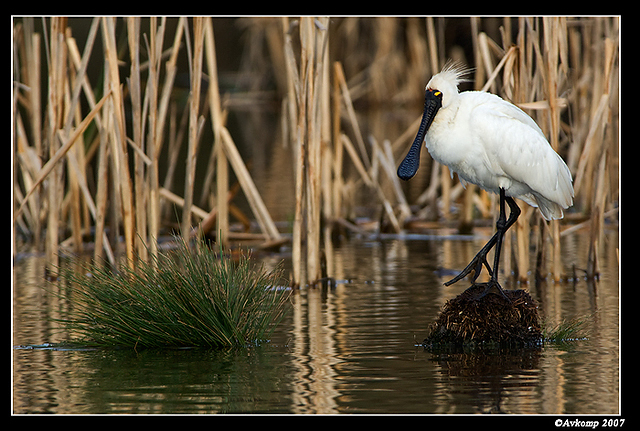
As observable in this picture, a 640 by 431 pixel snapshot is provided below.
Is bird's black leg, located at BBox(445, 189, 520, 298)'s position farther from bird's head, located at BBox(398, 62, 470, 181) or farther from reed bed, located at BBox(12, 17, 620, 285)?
reed bed, located at BBox(12, 17, 620, 285)

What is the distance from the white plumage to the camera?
7680mm

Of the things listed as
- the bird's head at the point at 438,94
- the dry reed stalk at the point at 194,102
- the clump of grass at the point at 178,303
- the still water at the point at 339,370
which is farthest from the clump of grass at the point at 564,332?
the dry reed stalk at the point at 194,102

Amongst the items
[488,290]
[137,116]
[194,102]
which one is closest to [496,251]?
[488,290]

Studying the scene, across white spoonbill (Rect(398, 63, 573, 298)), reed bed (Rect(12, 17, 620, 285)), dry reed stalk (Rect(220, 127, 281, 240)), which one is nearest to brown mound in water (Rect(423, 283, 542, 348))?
white spoonbill (Rect(398, 63, 573, 298))

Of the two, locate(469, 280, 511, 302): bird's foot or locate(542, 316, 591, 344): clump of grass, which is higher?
locate(469, 280, 511, 302): bird's foot

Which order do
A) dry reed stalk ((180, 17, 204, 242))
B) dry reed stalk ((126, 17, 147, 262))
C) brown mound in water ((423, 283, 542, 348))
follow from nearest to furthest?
brown mound in water ((423, 283, 542, 348)) < dry reed stalk ((126, 17, 147, 262)) < dry reed stalk ((180, 17, 204, 242))

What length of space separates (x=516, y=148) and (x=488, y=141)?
238 mm

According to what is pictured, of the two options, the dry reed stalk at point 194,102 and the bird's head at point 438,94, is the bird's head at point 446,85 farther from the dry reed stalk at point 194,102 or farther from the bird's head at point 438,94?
the dry reed stalk at point 194,102

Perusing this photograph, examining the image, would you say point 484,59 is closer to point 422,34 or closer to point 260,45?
point 422,34

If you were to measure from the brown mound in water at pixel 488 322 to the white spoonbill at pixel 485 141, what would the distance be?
30 centimetres

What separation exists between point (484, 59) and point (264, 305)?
427 cm

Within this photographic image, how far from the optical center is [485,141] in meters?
7.70

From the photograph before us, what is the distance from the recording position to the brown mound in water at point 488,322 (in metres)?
7.23
